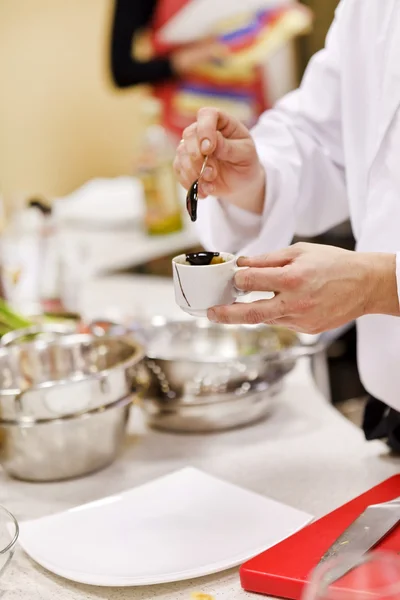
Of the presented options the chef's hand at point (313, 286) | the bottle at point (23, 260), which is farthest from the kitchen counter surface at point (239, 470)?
the bottle at point (23, 260)

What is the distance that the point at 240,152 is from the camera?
134cm

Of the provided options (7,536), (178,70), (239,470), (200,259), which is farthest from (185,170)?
(178,70)

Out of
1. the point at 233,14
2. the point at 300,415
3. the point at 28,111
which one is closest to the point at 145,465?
the point at 300,415

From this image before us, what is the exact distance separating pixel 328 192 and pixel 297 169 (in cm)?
9

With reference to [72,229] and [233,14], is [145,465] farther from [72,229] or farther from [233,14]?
[233,14]

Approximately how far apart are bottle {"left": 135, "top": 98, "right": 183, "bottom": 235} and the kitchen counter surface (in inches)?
52.7

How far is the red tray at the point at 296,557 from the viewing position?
3.19 feet

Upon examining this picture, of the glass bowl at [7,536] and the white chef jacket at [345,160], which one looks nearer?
the glass bowl at [7,536]

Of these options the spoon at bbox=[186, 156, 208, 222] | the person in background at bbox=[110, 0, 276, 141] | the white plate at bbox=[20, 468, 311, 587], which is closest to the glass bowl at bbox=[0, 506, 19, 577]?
the white plate at bbox=[20, 468, 311, 587]

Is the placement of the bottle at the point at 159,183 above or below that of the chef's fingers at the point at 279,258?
below

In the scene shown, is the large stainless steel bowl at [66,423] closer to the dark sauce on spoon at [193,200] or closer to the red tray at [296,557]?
the dark sauce on spoon at [193,200]

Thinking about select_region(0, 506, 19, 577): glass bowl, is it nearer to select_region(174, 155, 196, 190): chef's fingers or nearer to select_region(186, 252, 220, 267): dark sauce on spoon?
select_region(186, 252, 220, 267): dark sauce on spoon

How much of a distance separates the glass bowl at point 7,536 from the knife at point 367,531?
35 cm

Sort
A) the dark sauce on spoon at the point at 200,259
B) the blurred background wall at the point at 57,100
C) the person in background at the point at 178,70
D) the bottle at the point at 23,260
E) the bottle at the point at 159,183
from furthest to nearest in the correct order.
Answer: the blurred background wall at the point at 57,100, the person in background at the point at 178,70, the bottle at the point at 159,183, the bottle at the point at 23,260, the dark sauce on spoon at the point at 200,259
